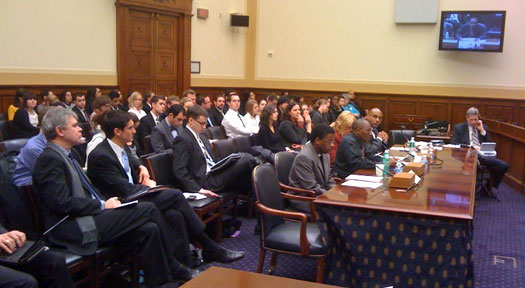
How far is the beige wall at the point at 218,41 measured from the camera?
1098 centimetres

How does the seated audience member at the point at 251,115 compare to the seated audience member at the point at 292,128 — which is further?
the seated audience member at the point at 251,115

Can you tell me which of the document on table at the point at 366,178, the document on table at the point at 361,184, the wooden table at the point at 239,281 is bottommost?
the document on table at the point at 366,178

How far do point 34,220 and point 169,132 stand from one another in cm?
269

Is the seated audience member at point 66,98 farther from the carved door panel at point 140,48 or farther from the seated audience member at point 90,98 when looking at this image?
the carved door panel at point 140,48

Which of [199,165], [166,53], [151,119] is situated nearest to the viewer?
[199,165]

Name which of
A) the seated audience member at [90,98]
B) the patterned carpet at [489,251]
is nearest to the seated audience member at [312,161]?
the patterned carpet at [489,251]

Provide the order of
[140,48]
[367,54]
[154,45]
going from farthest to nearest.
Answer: [367,54] < [154,45] < [140,48]

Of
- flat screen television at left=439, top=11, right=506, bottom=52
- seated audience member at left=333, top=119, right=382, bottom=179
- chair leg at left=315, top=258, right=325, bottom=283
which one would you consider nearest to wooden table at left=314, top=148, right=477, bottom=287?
chair leg at left=315, top=258, right=325, bottom=283

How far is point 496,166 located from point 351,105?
4174 mm

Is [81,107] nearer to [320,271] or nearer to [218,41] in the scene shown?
[218,41]

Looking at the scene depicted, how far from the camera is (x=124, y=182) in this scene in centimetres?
376

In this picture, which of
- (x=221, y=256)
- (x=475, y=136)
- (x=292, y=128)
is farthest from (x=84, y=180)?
(x=475, y=136)

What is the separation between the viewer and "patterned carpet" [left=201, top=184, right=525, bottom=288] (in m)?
4.23

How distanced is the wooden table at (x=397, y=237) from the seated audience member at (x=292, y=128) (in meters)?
2.92
